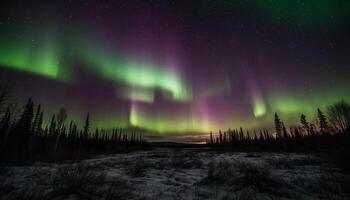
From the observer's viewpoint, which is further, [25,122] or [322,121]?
[322,121]

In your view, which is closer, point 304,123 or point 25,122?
point 25,122

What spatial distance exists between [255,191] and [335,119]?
7116 centimetres

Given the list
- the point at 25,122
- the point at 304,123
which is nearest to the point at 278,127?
the point at 304,123

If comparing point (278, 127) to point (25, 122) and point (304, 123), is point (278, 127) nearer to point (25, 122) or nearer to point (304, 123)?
point (304, 123)

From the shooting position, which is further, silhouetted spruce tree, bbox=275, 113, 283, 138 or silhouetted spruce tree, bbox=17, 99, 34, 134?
silhouetted spruce tree, bbox=275, 113, 283, 138

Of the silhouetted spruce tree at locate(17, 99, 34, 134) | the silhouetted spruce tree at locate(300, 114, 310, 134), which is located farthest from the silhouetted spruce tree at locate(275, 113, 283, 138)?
the silhouetted spruce tree at locate(17, 99, 34, 134)

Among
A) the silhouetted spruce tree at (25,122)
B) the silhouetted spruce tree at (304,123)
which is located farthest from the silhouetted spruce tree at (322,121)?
the silhouetted spruce tree at (25,122)

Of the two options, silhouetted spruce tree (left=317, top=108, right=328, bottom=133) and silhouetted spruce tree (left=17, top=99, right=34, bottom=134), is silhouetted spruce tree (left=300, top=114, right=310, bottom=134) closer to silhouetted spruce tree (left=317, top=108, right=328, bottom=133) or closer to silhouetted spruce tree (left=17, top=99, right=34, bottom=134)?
silhouetted spruce tree (left=317, top=108, right=328, bottom=133)

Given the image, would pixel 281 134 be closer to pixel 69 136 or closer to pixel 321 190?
pixel 321 190

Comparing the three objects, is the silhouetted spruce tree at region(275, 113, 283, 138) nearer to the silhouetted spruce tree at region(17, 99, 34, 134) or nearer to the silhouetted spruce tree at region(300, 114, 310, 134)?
the silhouetted spruce tree at region(300, 114, 310, 134)

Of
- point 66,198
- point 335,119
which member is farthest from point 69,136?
point 335,119

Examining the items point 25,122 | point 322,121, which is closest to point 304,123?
point 322,121

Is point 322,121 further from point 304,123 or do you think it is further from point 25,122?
point 25,122

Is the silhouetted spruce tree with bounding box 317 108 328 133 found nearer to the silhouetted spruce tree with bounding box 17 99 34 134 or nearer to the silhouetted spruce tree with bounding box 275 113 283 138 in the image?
the silhouetted spruce tree with bounding box 275 113 283 138
